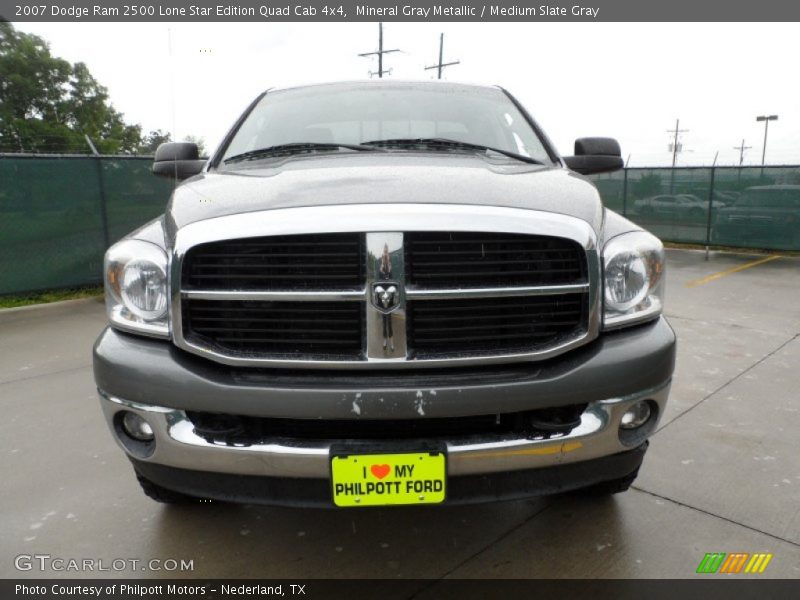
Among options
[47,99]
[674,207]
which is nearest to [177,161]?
[674,207]

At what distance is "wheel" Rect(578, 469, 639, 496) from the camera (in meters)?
2.37

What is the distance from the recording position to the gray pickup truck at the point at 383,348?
5.75 ft

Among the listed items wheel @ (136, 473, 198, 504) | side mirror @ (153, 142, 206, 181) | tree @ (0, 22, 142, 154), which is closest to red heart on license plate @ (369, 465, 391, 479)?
wheel @ (136, 473, 198, 504)

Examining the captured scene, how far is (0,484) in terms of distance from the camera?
9.03ft

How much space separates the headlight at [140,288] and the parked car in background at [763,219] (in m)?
11.5

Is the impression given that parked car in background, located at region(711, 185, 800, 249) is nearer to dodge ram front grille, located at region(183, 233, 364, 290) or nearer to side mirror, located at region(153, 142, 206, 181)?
side mirror, located at region(153, 142, 206, 181)

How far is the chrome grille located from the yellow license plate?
0.87ft

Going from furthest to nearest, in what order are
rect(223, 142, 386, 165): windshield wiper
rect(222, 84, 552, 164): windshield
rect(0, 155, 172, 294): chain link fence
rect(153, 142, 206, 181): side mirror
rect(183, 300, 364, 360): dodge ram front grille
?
rect(0, 155, 172, 294): chain link fence < rect(153, 142, 206, 181): side mirror < rect(222, 84, 552, 164): windshield < rect(223, 142, 386, 165): windshield wiper < rect(183, 300, 364, 360): dodge ram front grille

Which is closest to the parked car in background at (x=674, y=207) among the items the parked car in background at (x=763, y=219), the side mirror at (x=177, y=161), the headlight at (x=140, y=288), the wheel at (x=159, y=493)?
the parked car in background at (x=763, y=219)

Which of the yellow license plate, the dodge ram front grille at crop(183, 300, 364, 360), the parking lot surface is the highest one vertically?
the dodge ram front grille at crop(183, 300, 364, 360)

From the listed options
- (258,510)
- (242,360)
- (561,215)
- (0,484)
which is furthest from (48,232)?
(561,215)

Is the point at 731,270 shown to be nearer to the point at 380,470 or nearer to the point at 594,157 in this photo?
the point at 594,157

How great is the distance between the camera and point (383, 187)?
195 cm

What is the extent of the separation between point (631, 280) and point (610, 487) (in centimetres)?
92
